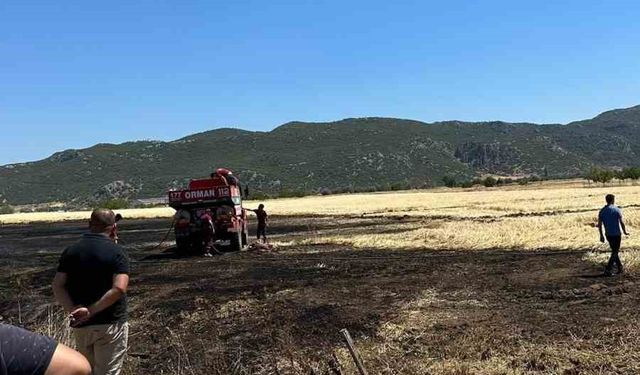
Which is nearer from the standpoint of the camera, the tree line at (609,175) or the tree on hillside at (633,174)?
the tree line at (609,175)

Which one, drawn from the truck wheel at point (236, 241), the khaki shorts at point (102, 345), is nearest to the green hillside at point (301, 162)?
the truck wheel at point (236, 241)

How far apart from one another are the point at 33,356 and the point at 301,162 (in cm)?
16608

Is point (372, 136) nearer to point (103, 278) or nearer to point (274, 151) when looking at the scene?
point (274, 151)

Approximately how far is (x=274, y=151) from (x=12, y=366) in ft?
585

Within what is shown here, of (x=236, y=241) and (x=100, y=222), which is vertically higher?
(x=100, y=222)

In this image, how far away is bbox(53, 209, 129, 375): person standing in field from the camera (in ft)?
19.6

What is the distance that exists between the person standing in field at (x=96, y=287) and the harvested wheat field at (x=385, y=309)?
6.58 feet

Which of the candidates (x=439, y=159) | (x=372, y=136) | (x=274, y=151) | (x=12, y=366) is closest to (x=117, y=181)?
(x=274, y=151)

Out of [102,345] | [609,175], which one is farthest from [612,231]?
[609,175]

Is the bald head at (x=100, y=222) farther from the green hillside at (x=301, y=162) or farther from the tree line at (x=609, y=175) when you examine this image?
the green hillside at (x=301, y=162)

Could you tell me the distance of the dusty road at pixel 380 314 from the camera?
26.0 ft

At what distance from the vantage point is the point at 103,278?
19.7 ft

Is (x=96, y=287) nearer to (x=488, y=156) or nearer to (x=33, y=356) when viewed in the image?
(x=33, y=356)

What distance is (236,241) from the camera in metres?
25.2
